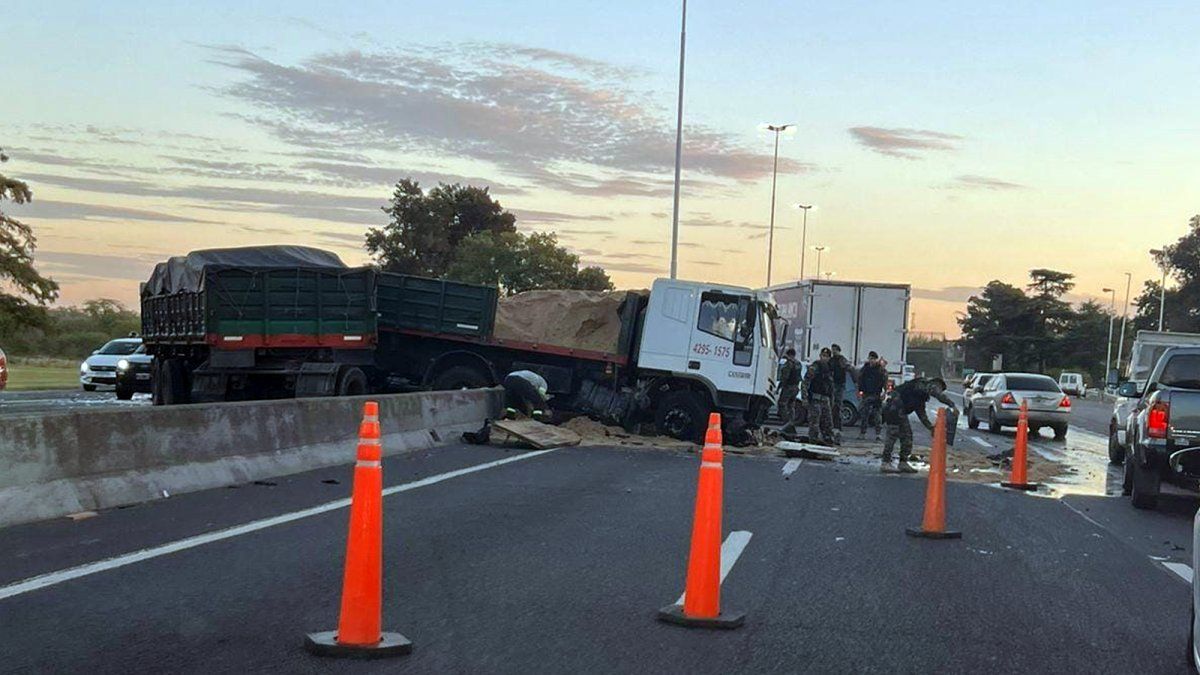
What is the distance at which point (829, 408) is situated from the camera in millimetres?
22312

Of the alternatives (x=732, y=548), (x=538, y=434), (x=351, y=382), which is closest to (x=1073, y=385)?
(x=538, y=434)

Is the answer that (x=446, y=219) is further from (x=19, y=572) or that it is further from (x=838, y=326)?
(x=19, y=572)

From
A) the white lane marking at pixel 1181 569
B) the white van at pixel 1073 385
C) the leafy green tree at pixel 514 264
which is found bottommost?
the white van at pixel 1073 385

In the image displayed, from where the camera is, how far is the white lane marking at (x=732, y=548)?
8260 millimetres

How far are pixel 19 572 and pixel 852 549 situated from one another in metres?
5.97

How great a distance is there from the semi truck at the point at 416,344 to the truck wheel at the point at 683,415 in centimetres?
2

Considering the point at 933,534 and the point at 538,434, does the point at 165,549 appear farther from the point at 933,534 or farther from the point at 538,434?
the point at 538,434

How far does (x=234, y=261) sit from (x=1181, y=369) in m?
14.7

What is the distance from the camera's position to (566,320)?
21641 millimetres

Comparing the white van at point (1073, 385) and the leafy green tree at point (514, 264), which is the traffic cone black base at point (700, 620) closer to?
the leafy green tree at point (514, 264)

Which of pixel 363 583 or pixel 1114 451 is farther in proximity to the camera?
pixel 1114 451

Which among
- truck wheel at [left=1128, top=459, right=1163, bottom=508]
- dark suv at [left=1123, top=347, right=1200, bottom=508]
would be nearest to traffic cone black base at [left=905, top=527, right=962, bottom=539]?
dark suv at [left=1123, top=347, right=1200, bottom=508]

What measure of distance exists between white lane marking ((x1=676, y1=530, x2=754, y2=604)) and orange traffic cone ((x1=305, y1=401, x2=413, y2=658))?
2.89 meters

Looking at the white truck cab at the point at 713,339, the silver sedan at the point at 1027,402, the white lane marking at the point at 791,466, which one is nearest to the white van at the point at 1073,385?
the silver sedan at the point at 1027,402
